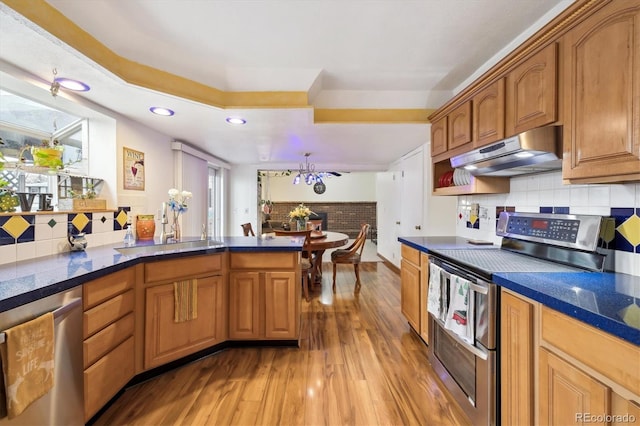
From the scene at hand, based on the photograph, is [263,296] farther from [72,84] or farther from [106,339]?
[72,84]

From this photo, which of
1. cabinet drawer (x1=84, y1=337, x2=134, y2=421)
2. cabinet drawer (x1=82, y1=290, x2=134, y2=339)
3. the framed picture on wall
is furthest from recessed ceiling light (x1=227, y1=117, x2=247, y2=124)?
cabinet drawer (x1=84, y1=337, x2=134, y2=421)

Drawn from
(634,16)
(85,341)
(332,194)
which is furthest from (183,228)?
(332,194)

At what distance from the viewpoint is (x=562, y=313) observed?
0.99 metres

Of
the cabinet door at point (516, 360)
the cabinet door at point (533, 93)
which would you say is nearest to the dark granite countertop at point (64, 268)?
the cabinet door at point (516, 360)

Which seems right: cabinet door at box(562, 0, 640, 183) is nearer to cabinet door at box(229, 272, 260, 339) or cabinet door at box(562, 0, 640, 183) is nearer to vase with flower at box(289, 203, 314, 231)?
cabinet door at box(229, 272, 260, 339)

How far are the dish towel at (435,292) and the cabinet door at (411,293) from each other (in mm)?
298

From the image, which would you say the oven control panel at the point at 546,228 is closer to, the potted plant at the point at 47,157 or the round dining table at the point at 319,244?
the round dining table at the point at 319,244

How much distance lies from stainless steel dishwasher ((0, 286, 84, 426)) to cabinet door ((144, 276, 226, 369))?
1.61 ft

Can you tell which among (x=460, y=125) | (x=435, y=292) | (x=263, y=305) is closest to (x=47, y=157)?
(x=263, y=305)

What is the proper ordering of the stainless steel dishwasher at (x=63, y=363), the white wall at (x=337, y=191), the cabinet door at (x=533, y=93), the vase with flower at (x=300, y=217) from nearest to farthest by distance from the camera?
the stainless steel dishwasher at (x=63, y=363) < the cabinet door at (x=533, y=93) < the vase with flower at (x=300, y=217) < the white wall at (x=337, y=191)

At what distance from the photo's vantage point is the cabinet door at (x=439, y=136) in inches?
95.2

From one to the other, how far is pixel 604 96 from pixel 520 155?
1.36 feet

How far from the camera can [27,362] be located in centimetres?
107

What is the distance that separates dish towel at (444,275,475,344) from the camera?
1.48m
